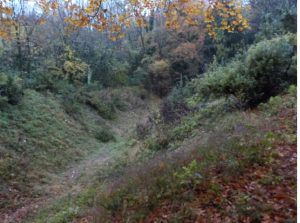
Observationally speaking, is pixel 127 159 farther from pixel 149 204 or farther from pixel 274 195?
pixel 274 195

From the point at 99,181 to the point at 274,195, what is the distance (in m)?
6.56

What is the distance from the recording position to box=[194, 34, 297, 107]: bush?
10.8 m

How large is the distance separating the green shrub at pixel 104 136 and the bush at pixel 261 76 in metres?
8.60

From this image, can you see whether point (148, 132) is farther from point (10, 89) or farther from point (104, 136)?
point (10, 89)

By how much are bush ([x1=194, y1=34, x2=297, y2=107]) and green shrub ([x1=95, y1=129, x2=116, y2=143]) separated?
28.2ft

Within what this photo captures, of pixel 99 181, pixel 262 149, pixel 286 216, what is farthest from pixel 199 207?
pixel 99 181

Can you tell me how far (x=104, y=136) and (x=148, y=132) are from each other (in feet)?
14.9

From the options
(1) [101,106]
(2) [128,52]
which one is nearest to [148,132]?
(1) [101,106]

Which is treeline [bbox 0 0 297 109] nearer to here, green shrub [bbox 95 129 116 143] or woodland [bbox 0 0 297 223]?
woodland [bbox 0 0 297 223]

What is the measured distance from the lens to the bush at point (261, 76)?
1080 cm

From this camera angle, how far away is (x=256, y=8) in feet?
90.6

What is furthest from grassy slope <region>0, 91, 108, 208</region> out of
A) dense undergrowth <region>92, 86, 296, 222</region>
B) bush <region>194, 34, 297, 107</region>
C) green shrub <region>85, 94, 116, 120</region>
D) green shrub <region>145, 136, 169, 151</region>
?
bush <region>194, 34, 297, 107</region>

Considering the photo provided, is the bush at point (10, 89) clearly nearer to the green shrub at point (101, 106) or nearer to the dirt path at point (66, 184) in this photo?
the dirt path at point (66, 184)

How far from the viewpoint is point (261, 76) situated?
430 inches
